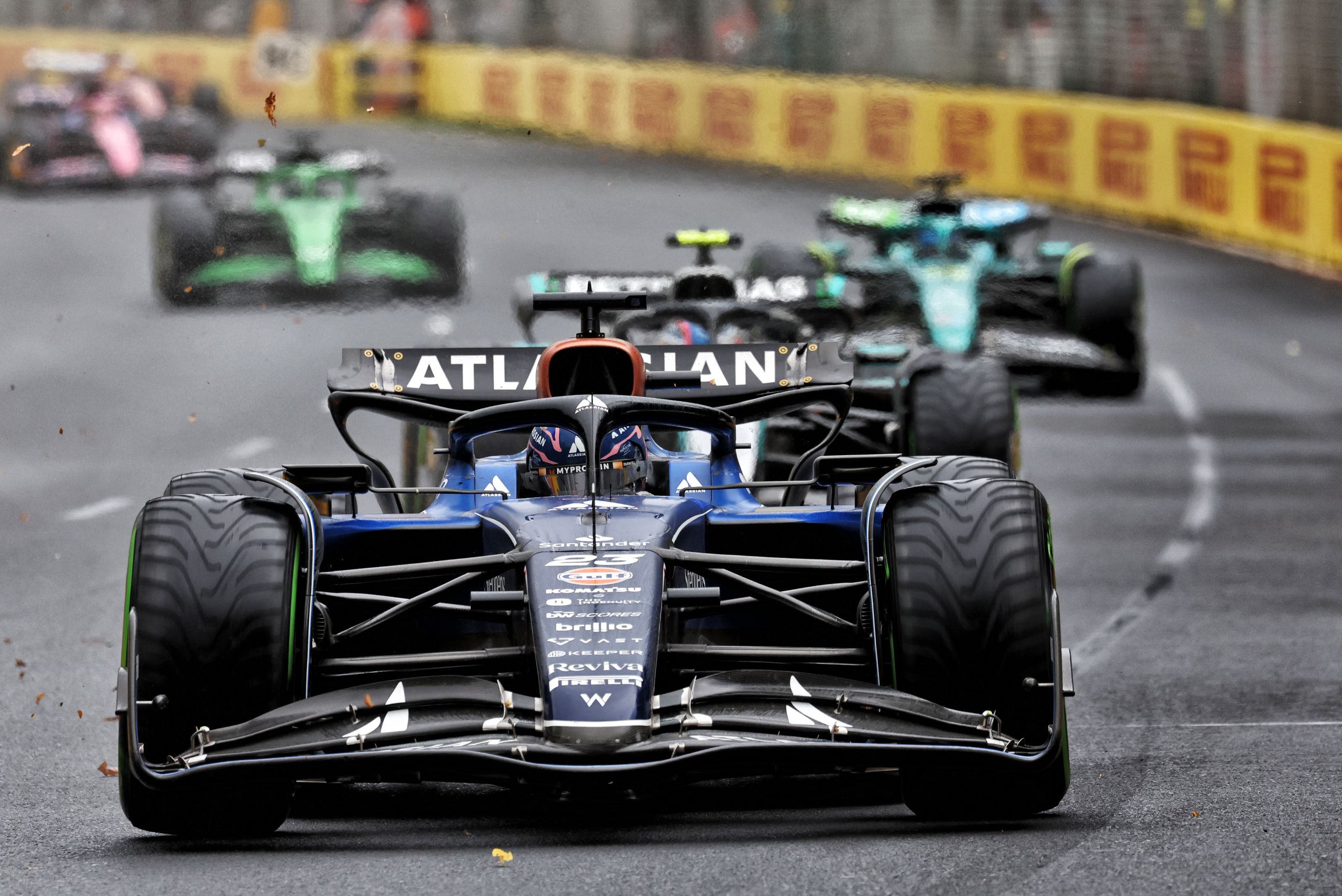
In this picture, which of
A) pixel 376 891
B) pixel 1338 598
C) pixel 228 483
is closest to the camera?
pixel 376 891

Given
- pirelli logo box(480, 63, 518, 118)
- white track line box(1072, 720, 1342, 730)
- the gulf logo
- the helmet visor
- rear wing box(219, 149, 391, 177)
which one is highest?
the gulf logo

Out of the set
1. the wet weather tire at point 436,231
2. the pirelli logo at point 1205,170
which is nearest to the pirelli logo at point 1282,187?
the pirelli logo at point 1205,170

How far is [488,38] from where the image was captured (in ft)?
152

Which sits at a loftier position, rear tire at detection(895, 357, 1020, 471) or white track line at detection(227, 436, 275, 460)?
rear tire at detection(895, 357, 1020, 471)

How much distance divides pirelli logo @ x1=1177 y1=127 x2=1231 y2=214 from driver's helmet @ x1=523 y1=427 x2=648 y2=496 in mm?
24275

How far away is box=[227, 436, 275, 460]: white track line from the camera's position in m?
19.2

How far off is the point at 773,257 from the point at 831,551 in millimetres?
11997

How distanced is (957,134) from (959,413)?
920 inches

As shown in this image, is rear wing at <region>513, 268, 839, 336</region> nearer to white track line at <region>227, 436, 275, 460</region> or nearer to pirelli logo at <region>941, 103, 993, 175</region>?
white track line at <region>227, 436, 275, 460</region>

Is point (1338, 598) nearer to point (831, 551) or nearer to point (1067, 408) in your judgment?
point (831, 551)

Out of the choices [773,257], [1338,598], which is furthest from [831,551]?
[773,257]

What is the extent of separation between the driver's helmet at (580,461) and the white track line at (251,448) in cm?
956

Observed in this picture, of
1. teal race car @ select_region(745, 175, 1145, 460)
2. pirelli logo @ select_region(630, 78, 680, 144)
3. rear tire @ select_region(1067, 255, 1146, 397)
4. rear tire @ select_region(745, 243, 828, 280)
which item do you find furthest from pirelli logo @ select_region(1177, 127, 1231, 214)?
rear tire @ select_region(745, 243, 828, 280)

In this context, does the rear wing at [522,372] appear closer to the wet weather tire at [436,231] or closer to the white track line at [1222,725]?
the white track line at [1222,725]
